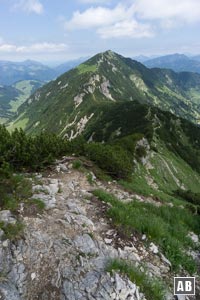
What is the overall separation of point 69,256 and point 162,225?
5583 mm

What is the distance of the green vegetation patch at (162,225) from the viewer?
1413 centimetres

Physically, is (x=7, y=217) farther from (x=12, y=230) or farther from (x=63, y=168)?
(x=63, y=168)

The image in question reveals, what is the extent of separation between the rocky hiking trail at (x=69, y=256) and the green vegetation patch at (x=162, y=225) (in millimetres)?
493

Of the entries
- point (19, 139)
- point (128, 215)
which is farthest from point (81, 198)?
point (19, 139)

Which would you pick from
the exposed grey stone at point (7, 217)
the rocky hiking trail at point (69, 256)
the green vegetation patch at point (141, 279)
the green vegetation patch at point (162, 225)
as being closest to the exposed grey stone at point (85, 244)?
the rocky hiking trail at point (69, 256)

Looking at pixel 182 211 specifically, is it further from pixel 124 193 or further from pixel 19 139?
pixel 19 139

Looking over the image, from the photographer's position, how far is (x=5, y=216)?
13.8m

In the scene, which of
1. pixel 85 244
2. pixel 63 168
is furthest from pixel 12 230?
pixel 63 168

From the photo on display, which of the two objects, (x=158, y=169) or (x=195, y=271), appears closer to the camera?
(x=195, y=271)

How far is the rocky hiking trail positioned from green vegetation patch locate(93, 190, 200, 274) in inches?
19.4

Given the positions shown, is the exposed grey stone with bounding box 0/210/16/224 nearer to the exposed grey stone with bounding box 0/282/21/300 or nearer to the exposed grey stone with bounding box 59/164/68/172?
the exposed grey stone with bounding box 0/282/21/300

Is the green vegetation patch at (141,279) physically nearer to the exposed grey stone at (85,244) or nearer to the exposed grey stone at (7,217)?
the exposed grey stone at (85,244)

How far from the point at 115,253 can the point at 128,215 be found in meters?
3.13

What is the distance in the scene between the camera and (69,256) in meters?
12.4
